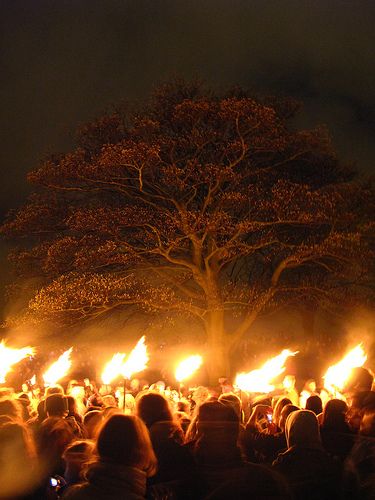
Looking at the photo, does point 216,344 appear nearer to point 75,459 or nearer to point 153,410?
point 153,410

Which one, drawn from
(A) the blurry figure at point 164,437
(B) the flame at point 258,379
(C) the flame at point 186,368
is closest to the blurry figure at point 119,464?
(A) the blurry figure at point 164,437

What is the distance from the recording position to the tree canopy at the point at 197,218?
49.6 ft

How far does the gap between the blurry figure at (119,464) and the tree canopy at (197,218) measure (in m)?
11.4

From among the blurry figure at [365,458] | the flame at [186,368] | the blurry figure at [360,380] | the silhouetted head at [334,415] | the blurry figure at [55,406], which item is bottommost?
the blurry figure at [365,458]

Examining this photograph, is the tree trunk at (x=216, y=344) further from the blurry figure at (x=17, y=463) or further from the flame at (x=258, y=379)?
the blurry figure at (x=17, y=463)

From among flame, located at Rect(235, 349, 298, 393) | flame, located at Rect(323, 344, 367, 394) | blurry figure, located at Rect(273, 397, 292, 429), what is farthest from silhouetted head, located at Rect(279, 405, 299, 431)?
flame, located at Rect(235, 349, 298, 393)

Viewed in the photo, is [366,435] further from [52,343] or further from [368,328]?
[368,328]

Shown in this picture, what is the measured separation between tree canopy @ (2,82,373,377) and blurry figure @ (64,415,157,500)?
11351 mm

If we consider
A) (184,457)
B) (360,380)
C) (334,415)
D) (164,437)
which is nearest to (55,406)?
(164,437)

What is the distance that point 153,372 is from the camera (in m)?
20.5

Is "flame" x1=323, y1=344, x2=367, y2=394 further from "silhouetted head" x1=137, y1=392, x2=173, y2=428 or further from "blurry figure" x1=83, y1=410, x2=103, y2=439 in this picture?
"silhouetted head" x1=137, y1=392, x2=173, y2=428

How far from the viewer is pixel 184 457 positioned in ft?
14.3

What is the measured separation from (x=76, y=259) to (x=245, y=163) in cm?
564

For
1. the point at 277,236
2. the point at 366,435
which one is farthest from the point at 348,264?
the point at 366,435
